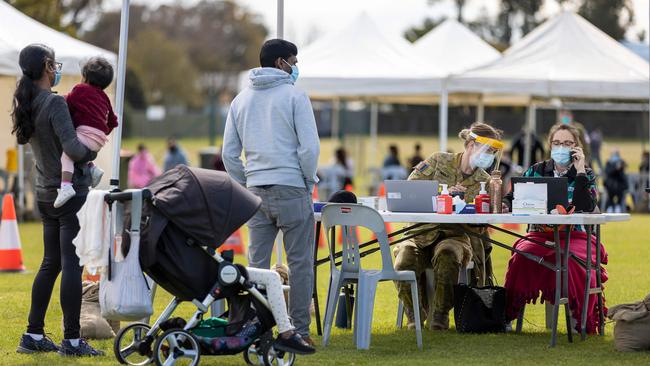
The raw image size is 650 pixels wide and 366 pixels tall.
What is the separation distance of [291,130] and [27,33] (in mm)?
11096

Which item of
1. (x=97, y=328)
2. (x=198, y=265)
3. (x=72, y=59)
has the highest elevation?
(x=72, y=59)

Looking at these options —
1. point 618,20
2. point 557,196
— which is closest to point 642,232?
point 557,196

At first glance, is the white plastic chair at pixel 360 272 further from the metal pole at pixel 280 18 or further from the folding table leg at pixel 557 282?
the metal pole at pixel 280 18

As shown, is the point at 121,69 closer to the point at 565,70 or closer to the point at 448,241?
the point at 448,241

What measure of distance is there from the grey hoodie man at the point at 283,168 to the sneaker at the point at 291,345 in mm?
712

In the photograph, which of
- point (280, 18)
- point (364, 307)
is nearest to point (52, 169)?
point (364, 307)

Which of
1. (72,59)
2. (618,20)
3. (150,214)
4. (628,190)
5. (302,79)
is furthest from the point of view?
(618,20)

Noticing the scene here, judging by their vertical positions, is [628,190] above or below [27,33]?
below

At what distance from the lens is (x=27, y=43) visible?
1697cm

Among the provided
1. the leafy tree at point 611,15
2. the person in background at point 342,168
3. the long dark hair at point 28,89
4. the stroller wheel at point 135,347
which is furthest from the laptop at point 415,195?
the leafy tree at point 611,15

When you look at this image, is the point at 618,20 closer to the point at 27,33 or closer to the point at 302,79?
the point at 302,79

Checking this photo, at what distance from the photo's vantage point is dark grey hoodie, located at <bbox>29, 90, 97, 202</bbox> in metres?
7.03

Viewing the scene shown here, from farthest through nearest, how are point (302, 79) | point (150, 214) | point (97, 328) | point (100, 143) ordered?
1. point (302, 79)
2. point (97, 328)
3. point (100, 143)
4. point (150, 214)

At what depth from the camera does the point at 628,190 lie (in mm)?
24250
